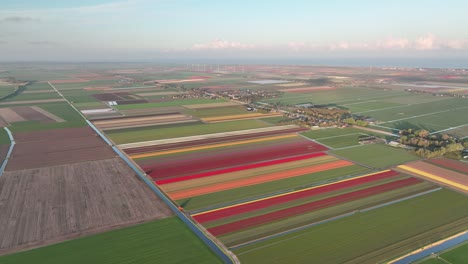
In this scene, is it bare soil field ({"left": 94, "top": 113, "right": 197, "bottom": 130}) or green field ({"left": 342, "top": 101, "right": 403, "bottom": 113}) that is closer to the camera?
bare soil field ({"left": 94, "top": 113, "right": 197, "bottom": 130})

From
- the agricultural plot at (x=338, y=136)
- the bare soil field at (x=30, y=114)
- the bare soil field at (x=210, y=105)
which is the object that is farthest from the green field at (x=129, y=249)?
the bare soil field at (x=210, y=105)

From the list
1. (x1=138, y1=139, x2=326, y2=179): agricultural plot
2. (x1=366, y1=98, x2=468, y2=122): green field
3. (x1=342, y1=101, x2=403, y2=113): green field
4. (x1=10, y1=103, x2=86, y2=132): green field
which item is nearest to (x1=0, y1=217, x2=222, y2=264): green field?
(x1=138, y1=139, x2=326, y2=179): agricultural plot

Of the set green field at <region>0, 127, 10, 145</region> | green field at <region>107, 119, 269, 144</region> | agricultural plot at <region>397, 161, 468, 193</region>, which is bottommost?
green field at <region>0, 127, 10, 145</region>

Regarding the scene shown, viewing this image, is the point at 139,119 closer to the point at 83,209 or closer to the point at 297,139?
the point at 297,139

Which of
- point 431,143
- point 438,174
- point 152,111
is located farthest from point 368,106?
point 152,111

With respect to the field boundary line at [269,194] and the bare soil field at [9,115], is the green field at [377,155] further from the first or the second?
the bare soil field at [9,115]

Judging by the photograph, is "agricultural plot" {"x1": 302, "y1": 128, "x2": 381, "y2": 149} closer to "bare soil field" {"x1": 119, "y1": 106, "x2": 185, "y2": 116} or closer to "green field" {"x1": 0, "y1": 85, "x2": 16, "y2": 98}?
"bare soil field" {"x1": 119, "y1": 106, "x2": 185, "y2": 116}
